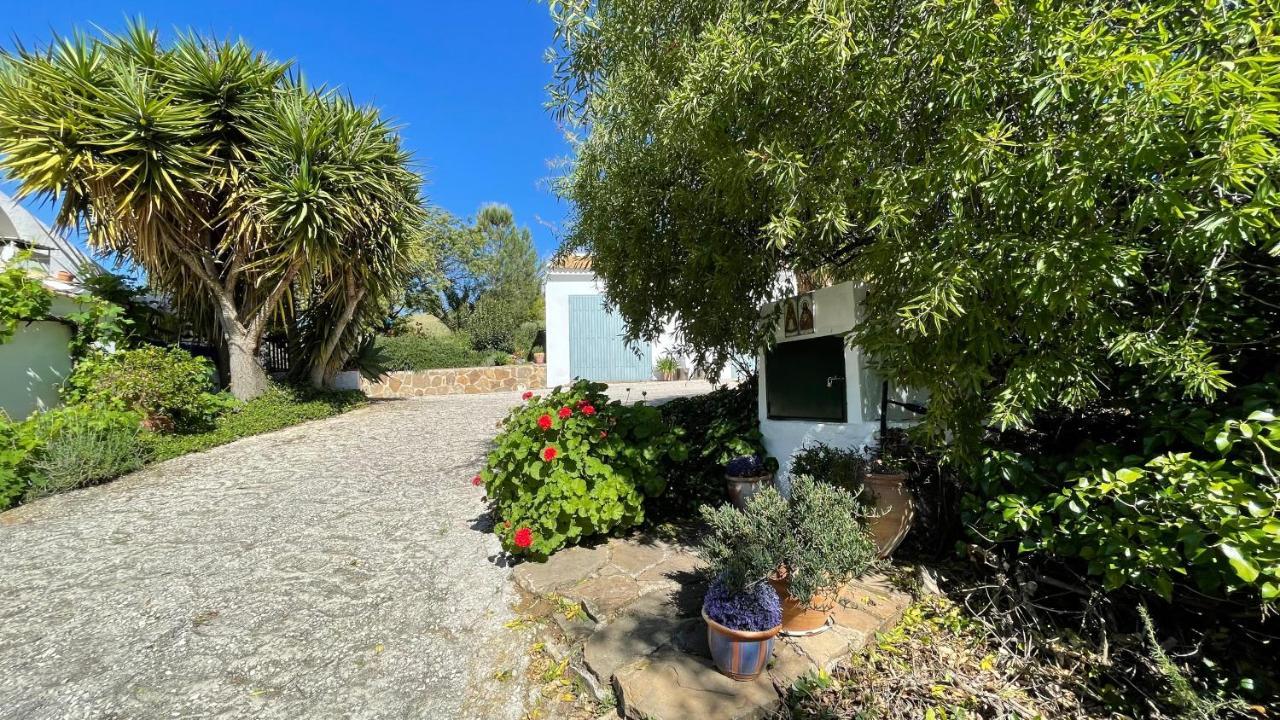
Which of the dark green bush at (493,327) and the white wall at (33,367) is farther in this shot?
the dark green bush at (493,327)

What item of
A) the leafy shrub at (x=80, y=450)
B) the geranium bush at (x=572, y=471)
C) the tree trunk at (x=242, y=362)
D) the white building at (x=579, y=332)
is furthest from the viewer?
the white building at (x=579, y=332)

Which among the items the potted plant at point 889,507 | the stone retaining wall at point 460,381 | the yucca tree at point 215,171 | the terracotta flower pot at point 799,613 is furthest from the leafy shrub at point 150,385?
the potted plant at point 889,507

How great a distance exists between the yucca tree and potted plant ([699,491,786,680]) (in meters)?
6.76

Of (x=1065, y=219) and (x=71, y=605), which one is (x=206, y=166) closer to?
(x=71, y=605)

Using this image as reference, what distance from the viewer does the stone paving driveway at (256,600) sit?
7.28ft

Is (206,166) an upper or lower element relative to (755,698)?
upper

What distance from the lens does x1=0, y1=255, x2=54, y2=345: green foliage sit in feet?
17.9

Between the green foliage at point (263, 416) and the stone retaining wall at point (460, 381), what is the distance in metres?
4.06

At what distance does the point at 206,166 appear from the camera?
6.47 m

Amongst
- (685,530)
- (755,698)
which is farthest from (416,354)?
(755,698)

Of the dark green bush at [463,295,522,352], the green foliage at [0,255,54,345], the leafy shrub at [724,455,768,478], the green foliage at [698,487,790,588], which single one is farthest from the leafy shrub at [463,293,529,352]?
the green foliage at [698,487,790,588]

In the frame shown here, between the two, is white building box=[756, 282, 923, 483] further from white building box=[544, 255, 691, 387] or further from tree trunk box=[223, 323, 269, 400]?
white building box=[544, 255, 691, 387]

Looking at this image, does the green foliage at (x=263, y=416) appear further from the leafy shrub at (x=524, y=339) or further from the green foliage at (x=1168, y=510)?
the green foliage at (x=1168, y=510)

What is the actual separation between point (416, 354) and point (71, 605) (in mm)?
11671
